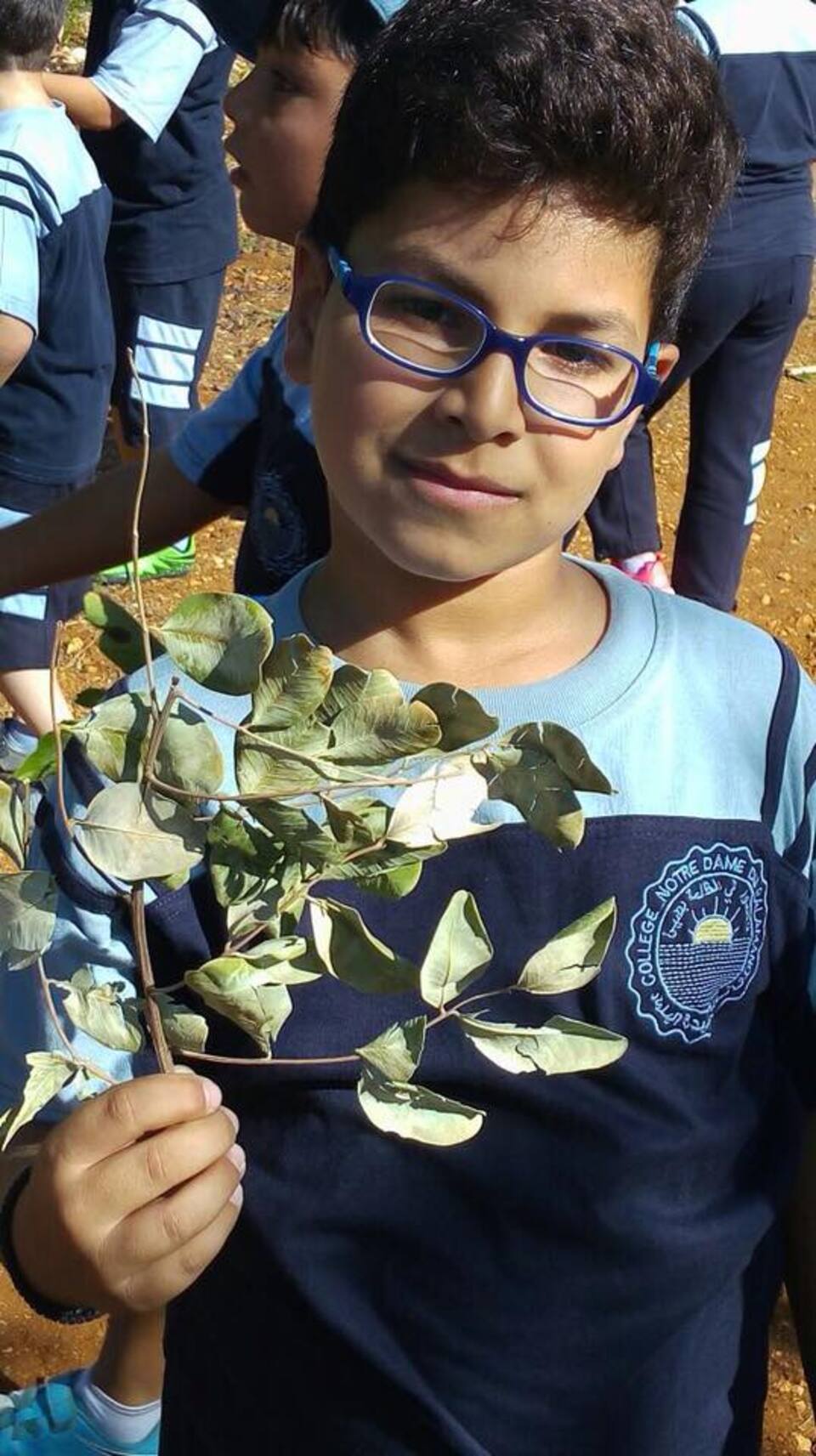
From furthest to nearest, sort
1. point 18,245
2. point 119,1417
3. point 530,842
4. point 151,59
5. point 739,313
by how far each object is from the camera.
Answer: point 151,59, point 739,313, point 18,245, point 119,1417, point 530,842

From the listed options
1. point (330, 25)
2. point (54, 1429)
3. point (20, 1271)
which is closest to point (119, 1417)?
point (54, 1429)

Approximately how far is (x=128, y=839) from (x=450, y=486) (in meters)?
0.47

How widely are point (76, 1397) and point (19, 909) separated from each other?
1.45m

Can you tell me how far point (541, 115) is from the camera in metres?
1.42

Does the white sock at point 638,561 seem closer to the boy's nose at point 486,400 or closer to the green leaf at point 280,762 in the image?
the boy's nose at point 486,400

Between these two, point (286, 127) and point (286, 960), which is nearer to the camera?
point (286, 960)

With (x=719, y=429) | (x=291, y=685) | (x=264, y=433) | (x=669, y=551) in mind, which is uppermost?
(x=291, y=685)

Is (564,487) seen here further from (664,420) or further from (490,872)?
(664,420)

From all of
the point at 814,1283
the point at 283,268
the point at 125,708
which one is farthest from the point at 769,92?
the point at 283,268

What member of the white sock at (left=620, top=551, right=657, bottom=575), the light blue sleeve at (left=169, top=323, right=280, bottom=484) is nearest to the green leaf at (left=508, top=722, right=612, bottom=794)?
the light blue sleeve at (left=169, top=323, right=280, bottom=484)

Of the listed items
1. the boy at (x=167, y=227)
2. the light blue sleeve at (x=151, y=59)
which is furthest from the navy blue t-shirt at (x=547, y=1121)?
the light blue sleeve at (x=151, y=59)

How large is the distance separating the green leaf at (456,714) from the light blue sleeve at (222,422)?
112 cm

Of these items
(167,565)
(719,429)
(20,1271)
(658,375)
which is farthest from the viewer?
(167,565)

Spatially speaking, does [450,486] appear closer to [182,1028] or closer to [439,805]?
[439,805]
